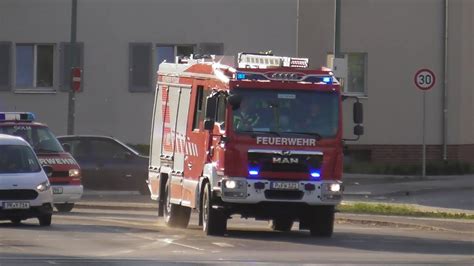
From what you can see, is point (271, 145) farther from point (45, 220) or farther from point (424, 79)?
point (424, 79)

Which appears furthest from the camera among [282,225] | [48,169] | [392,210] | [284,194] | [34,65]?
[34,65]

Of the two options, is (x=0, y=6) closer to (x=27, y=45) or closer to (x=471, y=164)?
(x=27, y=45)

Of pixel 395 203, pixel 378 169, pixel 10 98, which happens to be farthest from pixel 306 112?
pixel 10 98

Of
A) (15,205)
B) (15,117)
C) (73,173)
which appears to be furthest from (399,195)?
(15,205)

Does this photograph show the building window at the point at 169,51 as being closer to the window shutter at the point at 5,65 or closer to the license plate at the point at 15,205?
the window shutter at the point at 5,65

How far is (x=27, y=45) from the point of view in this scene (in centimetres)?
4141

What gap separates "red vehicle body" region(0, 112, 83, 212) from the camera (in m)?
27.5

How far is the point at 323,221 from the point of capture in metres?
22.2

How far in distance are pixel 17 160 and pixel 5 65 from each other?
17.6 metres

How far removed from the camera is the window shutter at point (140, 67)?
41.2m

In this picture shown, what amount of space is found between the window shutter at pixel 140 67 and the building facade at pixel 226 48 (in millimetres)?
32

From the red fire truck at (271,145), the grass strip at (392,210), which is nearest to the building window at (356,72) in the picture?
the grass strip at (392,210)

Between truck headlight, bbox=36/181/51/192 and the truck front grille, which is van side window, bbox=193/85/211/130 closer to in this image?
the truck front grille

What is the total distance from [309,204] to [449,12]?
20.9 m
